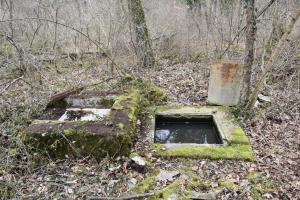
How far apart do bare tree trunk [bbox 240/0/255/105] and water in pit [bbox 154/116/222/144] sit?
84 centimetres

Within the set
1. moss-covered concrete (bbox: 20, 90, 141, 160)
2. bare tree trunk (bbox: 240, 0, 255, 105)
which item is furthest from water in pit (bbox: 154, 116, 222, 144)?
moss-covered concrete (bbox: 20, 90, 141, 160)

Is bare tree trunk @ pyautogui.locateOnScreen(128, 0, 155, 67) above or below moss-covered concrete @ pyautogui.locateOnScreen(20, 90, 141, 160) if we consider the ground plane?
above

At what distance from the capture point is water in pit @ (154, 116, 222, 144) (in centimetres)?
534

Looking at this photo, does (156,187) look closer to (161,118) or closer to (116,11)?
(161,118)

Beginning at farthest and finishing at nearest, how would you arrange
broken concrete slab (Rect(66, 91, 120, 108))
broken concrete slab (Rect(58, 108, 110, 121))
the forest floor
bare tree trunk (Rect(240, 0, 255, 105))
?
1. broken concrete slab (Rect(66, 91, 120, 108))
2. bare tree trunk (Rect(240, 0, 255, 105))
3. broken concrete slab (Rect(58, 108, 110, 121))
4. the forest floor

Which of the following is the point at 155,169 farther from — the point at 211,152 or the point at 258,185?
the point at 258,185

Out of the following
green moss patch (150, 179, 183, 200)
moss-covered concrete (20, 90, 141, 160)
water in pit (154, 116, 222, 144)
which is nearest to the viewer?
green moss patch (150, 179, 183, 200)

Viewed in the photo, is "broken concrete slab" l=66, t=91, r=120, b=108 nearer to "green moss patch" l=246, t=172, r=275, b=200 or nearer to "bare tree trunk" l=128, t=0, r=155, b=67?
"green moss patch" l=246, t=172, r=275, b=200

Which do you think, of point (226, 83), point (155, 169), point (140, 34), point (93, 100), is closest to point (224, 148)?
point (155, 169)

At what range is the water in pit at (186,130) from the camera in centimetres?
534

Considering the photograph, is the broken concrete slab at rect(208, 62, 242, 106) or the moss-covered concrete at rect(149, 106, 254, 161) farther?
the broken concrete slab at rect(208, 62, 242, 106)

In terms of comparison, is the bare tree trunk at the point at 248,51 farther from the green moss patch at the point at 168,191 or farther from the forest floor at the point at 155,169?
the green moss patch at the point at 168,191

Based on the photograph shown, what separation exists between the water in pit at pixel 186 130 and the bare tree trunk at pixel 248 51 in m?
0.84

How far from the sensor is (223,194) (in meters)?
3.65
